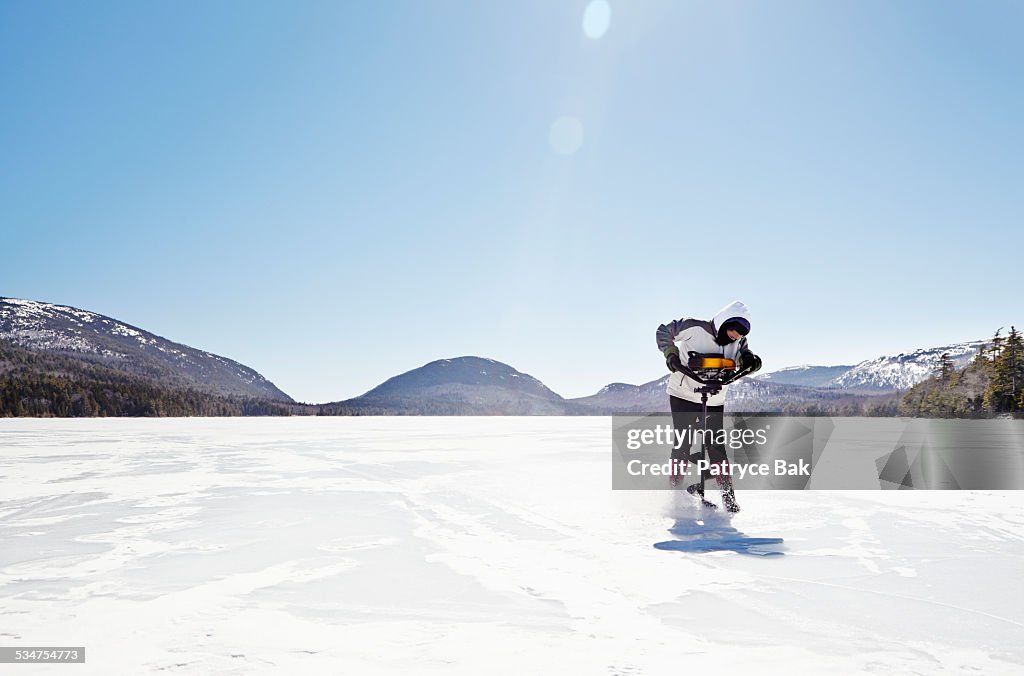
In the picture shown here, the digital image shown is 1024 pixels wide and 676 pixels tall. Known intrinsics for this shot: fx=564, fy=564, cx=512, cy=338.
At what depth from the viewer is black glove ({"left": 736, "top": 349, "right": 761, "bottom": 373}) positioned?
20.5 feet

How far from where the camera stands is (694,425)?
639cm

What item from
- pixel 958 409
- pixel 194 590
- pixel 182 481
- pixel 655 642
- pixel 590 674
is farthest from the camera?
pixel 958 409

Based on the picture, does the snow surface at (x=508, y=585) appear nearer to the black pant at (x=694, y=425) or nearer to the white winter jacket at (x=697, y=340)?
the black pant at (x=694, y=425)

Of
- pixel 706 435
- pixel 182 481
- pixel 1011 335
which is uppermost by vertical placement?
pixel 1011 335

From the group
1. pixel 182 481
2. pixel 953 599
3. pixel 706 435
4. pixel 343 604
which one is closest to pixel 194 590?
pixel 343 604

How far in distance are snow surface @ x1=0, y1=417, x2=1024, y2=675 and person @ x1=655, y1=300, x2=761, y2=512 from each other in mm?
579

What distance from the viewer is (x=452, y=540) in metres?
4.68

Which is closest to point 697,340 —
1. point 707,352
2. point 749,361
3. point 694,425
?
point 707,352

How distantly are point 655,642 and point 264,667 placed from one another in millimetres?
1716

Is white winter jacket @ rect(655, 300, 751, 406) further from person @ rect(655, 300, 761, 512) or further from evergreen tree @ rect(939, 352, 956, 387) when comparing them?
evergreen tree @ rect(939, 352, 956, 387)

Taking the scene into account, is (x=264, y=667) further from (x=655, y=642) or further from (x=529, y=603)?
(x=655, y=642)

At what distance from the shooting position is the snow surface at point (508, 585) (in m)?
2.48

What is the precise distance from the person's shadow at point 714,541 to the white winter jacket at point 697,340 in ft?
4.76
